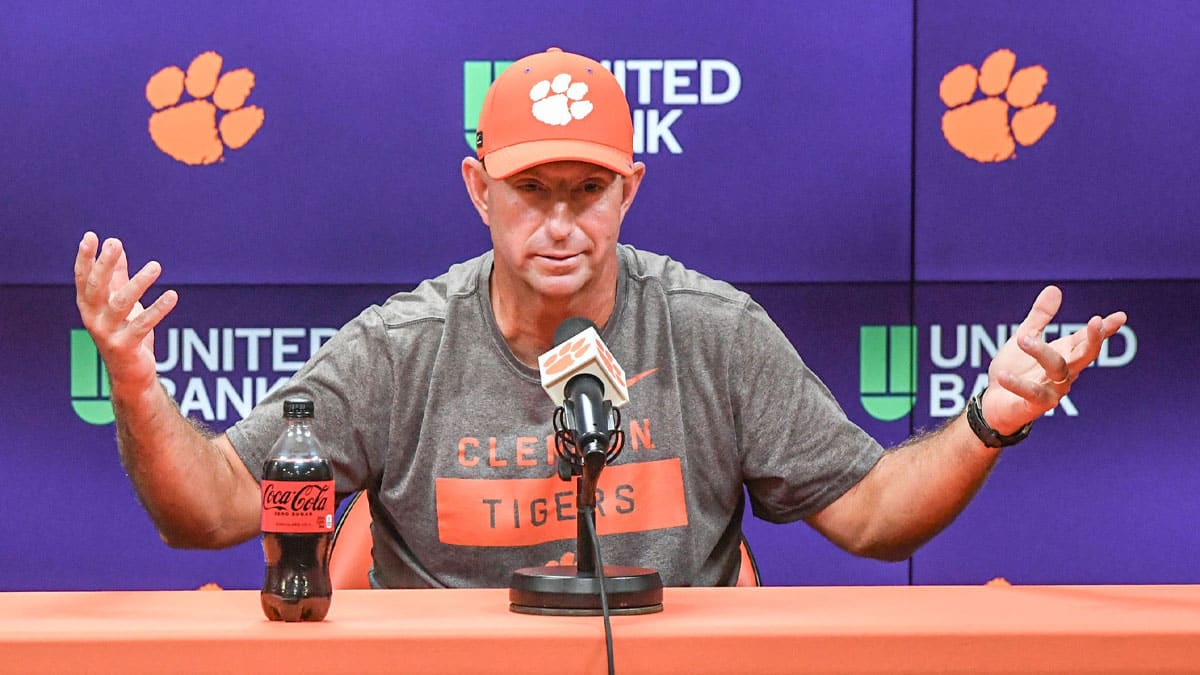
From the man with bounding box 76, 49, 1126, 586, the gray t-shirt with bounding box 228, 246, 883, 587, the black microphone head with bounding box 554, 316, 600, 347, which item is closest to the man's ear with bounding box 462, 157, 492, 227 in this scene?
the man with bounding box 76, 49, 1126, 586

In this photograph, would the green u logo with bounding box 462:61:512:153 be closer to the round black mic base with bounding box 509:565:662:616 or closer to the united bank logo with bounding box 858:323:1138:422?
the united bank logo with bounding box 858:323:1138:422

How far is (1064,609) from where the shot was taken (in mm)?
1468

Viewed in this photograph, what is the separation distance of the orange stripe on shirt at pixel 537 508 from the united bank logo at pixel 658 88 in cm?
97

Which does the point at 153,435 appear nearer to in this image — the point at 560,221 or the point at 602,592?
the point at 560,221

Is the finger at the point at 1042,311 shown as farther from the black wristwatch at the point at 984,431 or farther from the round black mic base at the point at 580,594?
the round black mic base at the point at 580,594

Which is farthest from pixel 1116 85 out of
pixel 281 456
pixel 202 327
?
pixel 281 456

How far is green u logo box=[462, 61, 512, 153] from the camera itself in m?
2.91

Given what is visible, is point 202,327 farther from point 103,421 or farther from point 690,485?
point 690,485

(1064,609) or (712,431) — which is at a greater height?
(712,431)

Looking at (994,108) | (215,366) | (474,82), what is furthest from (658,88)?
(215,366)

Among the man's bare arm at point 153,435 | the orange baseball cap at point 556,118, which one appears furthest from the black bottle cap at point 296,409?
the orange baseball cap at point 556,118

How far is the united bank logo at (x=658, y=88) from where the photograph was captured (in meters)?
2.90

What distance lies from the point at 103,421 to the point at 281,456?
5.73 ft

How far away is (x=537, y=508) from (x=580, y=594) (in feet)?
2.43
